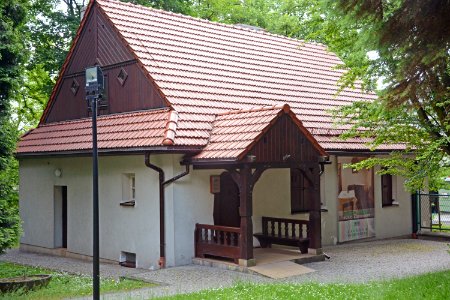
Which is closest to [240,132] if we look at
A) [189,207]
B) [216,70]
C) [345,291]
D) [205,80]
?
[189,207]

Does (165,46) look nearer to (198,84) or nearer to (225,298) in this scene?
(198,84)

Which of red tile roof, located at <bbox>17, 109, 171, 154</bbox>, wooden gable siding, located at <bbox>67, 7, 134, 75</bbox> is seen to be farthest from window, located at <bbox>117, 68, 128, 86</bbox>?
red tile roof, located at <bbox>17, 109, 171, 154</bbox>

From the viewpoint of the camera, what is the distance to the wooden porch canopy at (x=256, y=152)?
13.2m

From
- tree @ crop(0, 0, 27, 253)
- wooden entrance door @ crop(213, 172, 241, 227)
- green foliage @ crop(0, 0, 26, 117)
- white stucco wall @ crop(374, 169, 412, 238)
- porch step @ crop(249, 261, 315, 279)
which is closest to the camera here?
tree @ crop(0, 0, 27, 253)

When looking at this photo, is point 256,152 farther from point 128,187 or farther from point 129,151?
point 128,187

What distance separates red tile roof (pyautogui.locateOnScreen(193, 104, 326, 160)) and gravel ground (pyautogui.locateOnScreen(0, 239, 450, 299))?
2.48 m

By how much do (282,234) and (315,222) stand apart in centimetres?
205

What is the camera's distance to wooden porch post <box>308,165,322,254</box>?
14.7m

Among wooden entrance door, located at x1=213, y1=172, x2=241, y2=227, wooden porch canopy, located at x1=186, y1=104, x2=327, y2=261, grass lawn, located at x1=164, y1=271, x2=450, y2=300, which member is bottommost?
grass lawn, located at x1=164, y1=271, x2=450, y2=300

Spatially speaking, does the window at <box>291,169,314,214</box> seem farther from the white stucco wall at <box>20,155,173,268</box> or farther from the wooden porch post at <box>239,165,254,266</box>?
the white stucco wall at <box>20,155,173,268</box>

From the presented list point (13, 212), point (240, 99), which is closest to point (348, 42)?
point (240, 99)

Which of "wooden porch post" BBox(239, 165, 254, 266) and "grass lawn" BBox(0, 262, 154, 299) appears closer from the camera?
"grass lawn" BBox(0, 262, 154, 299)

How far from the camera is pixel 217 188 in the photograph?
49.0ft

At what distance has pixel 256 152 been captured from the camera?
43.3 ft
